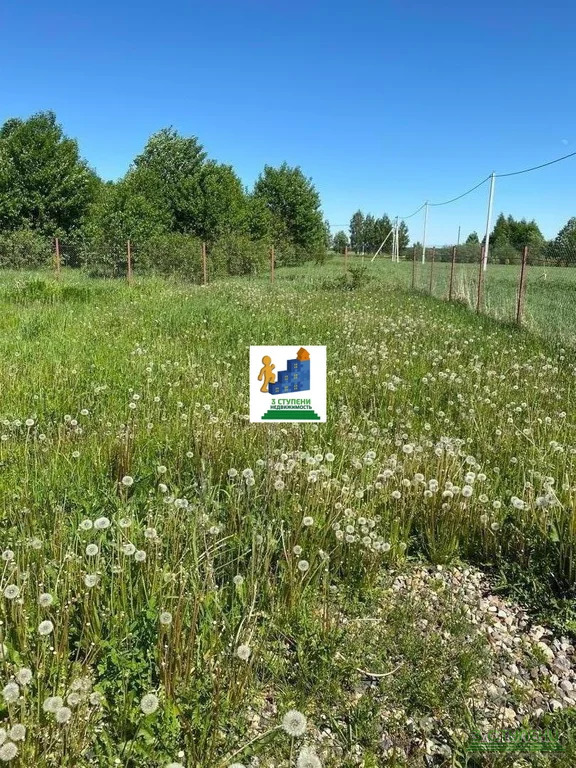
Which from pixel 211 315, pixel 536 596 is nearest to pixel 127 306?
pixel 211 315

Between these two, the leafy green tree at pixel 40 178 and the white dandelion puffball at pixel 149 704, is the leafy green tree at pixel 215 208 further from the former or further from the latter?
the white dandelion puffball at pixel 149 704

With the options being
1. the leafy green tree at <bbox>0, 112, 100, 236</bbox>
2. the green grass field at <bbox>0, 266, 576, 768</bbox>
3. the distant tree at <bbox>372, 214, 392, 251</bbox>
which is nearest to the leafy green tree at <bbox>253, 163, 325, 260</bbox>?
the leafy green tree at <bbox>0, 112, 100, 236</bbox>

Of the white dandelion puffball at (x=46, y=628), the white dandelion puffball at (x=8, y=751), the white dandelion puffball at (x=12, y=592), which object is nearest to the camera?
Answer: the white dandelion puffball at (x=8, y=751)

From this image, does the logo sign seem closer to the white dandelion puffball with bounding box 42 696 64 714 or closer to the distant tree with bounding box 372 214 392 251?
the white dandelion puffball with bounding box 42 696 64 714

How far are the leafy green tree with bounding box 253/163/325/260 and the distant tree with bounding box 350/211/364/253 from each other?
34.1m

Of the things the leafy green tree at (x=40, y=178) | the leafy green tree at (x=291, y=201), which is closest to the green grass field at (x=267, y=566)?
the leafy green tree at (x=40, y=178)

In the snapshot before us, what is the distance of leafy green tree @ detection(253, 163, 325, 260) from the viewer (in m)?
50.9

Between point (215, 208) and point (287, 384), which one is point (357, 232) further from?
point (287, 384)

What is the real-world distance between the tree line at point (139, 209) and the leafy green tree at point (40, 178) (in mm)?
58

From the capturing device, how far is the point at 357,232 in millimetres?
98125

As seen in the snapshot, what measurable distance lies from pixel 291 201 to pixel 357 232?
4985 cm

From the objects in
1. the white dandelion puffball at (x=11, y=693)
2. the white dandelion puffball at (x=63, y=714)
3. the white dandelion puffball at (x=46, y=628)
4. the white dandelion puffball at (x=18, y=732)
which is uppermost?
the white dandelion puffball at (x=46, y=628)

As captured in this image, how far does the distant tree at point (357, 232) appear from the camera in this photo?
8992 cm

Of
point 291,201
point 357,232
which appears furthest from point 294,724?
point 357,232
